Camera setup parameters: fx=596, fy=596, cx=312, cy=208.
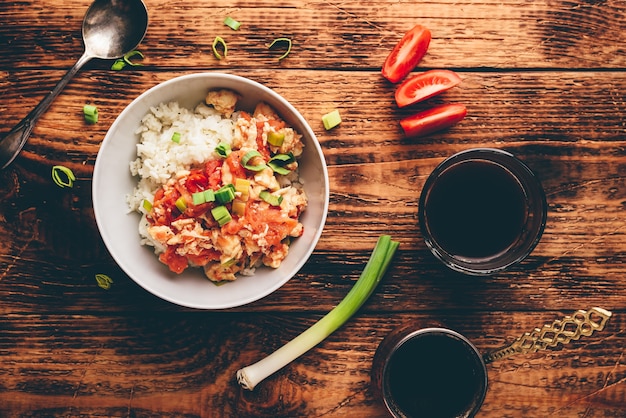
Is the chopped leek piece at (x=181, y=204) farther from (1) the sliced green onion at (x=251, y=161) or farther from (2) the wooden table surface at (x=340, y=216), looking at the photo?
(2) the wooden table surface at (x=340, y=216)

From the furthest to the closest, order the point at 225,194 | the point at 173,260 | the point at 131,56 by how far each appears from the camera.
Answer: the point at 131,56
the point at 173,260
the point at 225,194

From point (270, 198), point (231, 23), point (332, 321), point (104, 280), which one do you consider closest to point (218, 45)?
point (231, 23)

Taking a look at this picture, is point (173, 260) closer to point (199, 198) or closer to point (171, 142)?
point (199, 198)

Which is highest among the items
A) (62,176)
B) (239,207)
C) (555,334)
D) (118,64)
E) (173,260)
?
(118,64)

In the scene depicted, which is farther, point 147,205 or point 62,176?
point 62,176

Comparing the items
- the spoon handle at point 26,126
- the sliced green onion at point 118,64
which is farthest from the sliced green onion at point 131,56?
the spoon handle at point 26,126

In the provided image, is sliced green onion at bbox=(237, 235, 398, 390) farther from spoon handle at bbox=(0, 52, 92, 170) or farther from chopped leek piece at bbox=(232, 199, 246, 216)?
spoon handle at bbox=(0, 52, 92, 170)

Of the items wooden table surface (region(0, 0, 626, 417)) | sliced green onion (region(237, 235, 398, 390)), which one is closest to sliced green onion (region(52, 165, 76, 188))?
wooden table surface (region(0, 0, 626, 417))
